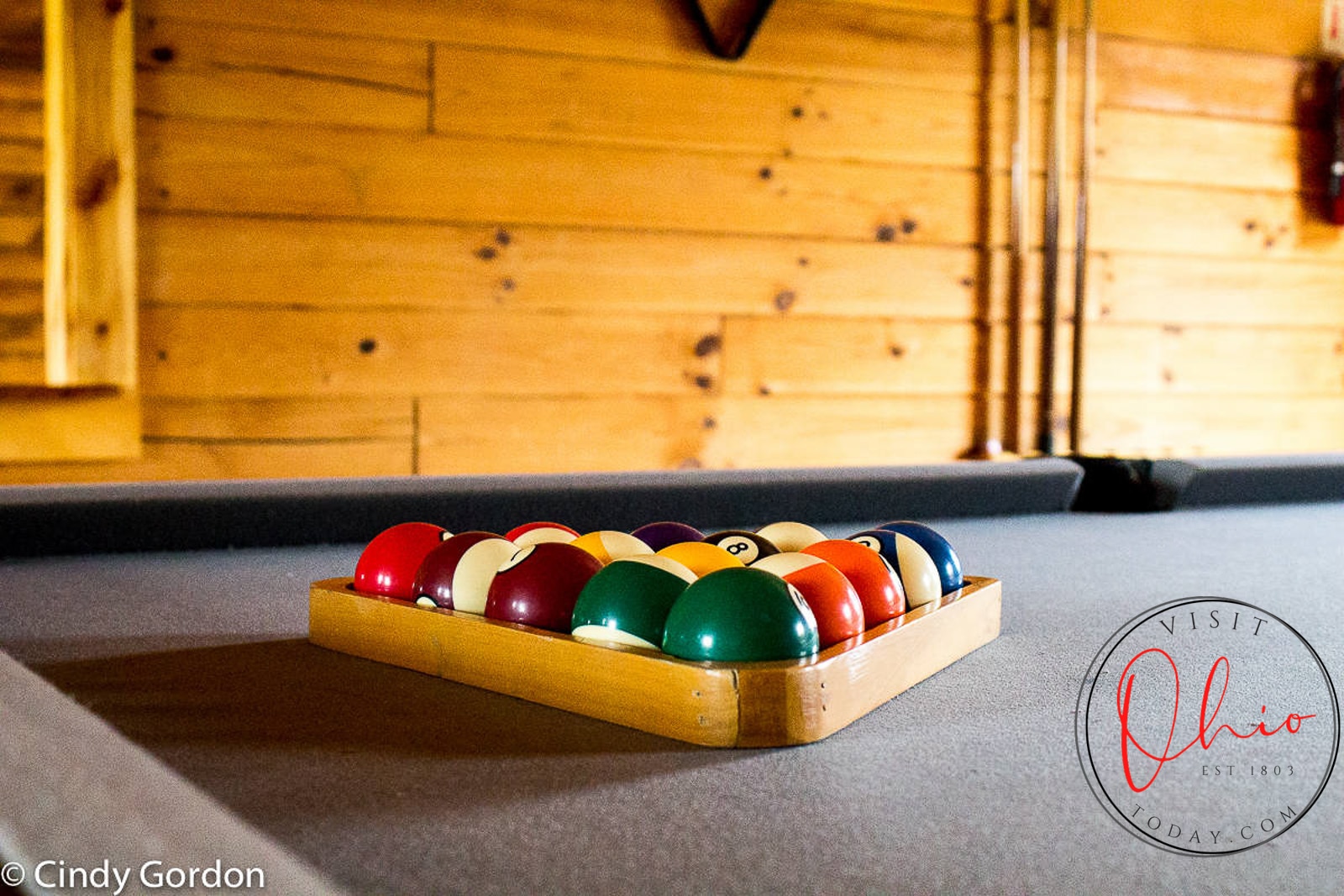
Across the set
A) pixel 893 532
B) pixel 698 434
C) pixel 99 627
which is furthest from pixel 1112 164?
pixel 99 627

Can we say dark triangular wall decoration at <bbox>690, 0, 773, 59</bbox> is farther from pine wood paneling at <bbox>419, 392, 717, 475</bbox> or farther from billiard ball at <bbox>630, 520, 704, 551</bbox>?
billiard ball at <bbox>630, 520, 704, 551</bbox>

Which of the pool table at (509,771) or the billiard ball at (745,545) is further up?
the billiard ball at (745,545)

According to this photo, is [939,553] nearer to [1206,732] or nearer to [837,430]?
[1206,732]

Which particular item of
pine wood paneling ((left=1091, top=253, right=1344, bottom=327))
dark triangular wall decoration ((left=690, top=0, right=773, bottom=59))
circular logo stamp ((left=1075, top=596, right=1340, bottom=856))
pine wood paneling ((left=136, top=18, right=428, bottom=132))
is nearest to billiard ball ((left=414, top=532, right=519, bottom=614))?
circular logo stamp ((left=1075, top=596, right=1340, bottom=856))

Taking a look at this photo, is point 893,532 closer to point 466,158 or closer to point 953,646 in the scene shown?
point 953,646

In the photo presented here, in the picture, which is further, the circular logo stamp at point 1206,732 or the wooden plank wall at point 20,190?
the wooden plank wall at point 20,190

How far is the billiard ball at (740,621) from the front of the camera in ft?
2.93

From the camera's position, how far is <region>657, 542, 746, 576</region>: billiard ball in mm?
1090

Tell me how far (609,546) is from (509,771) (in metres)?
0.45

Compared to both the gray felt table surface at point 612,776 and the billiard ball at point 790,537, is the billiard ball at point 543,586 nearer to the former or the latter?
the gray felt table surface at point 612,776

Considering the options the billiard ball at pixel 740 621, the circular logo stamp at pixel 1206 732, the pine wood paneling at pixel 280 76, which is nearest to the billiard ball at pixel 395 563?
the billiard ball at pixel 740 621

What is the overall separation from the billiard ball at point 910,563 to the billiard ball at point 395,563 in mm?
441

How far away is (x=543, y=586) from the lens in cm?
104

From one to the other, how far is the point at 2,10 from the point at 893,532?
94.6 inches
